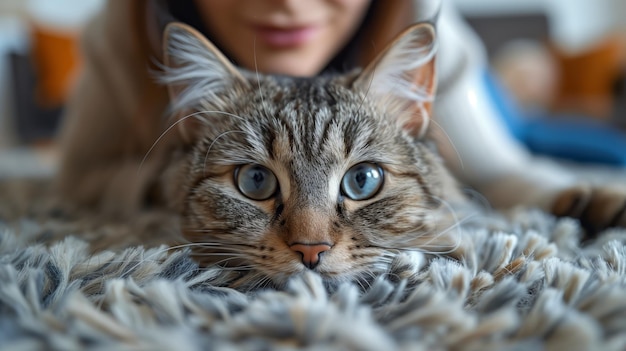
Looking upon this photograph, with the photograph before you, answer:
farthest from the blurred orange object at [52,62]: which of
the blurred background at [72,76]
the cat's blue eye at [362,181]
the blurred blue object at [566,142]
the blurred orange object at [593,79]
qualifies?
the blurred orange object at [593,79]

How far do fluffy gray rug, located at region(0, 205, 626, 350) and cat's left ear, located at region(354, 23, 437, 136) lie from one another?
237mm

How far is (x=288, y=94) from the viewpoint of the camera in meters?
0.77

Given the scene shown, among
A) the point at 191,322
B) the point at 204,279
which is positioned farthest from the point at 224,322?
the point at 204,279

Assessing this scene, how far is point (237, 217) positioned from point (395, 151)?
255mm

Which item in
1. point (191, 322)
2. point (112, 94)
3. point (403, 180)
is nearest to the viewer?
point (191, 322)

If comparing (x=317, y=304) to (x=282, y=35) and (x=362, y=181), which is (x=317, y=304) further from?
(x=282, y=35)

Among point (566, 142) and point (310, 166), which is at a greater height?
point (310, 166)

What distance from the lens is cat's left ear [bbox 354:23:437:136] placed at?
0.75m

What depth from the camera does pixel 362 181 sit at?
70 centimetres

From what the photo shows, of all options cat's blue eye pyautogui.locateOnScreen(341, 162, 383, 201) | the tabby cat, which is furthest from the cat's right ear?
cat's blue eye pyautogui.locateOnScreen(341, 162, 383, 201)

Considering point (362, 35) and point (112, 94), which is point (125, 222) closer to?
point (112, 94)

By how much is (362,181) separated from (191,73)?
339mm

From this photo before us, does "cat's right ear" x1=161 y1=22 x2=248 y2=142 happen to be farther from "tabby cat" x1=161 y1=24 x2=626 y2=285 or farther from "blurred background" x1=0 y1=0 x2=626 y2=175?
"blurred background" x1=0 y1=0 x2=626 y2=175

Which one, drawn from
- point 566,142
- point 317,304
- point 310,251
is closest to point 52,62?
point 566,142
